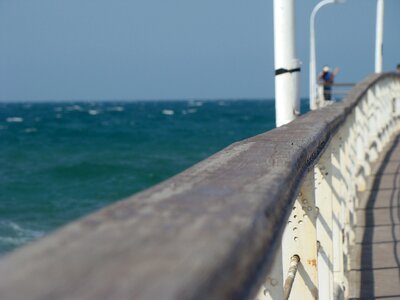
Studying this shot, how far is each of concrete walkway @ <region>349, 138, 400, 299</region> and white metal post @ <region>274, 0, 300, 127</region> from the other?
0.91m

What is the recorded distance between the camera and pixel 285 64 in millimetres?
5277

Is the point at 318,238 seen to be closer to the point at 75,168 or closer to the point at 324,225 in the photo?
the point at 324,225

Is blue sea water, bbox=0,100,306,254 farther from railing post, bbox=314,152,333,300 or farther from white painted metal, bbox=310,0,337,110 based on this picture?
railing post, bbox=314,152,333,300

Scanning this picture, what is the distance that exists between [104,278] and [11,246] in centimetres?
1629

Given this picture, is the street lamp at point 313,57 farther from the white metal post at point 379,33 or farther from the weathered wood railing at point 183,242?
the weathered wood railing at point 183,242

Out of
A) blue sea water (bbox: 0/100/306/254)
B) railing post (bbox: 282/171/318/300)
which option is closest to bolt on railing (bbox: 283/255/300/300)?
railing post (bbox: 282/171/318/300)

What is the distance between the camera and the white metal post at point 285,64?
16.9 ft

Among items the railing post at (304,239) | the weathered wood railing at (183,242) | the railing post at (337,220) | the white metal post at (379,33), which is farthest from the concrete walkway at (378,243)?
the white metal post at (379,33)

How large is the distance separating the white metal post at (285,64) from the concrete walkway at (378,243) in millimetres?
911

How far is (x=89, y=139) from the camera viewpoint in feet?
193

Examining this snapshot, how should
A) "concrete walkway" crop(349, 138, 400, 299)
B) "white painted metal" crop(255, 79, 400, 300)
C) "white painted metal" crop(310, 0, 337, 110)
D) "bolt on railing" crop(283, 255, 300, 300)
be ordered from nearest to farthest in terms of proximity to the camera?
"bolt on railing" crop(283, 255, 300, 300), "white painted metal" crop(255, 79, 400, 300), "concrete walkway" crop(349, 138, 400, 299), "white painted metal" crop(310, 0, 337, 110)

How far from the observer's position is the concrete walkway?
13.4 feet

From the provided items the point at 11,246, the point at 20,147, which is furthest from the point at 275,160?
the point at 20,147

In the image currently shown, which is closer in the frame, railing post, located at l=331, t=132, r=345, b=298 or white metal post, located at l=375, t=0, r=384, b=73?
railing post, located at l=331, t=132, r=345, b=298
